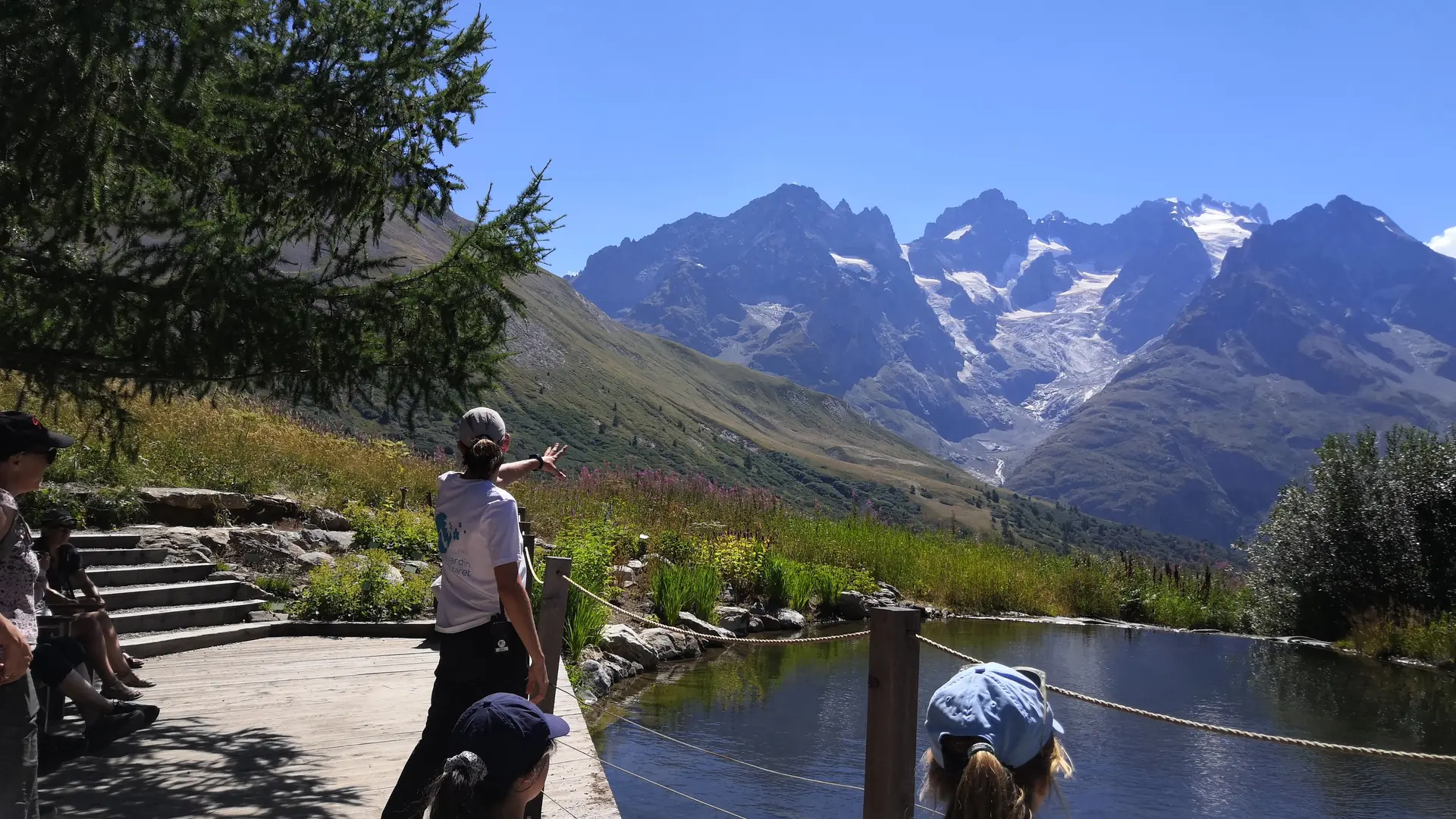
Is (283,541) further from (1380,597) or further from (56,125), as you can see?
(1380,597)

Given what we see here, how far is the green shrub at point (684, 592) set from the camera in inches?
549

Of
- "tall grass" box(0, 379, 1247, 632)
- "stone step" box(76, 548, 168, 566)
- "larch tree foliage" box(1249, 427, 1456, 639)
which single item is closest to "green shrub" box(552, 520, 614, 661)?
"tall grass" box(0, 379, 1247, 632)

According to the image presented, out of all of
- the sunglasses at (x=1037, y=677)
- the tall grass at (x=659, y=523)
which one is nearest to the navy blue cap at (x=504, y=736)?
the sunglasses at (x=1037, y=677)

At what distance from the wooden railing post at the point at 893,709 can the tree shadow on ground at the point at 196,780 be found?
255 centimetres

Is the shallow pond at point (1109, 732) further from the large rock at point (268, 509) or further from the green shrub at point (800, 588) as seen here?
the large rock at point (268, 509)

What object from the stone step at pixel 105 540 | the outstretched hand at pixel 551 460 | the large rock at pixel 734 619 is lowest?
the large rock at pixel 734 619

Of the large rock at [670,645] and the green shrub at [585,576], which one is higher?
the green shrub at [585,576]

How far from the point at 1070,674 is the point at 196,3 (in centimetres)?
1315

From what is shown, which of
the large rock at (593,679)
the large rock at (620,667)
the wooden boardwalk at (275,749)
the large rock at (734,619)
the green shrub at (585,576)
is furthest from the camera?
the large rock at (734,619)

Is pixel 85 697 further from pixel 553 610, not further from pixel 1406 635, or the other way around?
pixel 1406 635

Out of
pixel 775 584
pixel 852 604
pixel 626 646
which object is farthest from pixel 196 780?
pixel 852 604

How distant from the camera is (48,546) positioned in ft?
19.9

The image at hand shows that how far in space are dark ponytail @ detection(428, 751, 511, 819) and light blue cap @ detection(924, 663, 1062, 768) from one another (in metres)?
1.04

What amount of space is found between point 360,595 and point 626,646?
10.7 ft
